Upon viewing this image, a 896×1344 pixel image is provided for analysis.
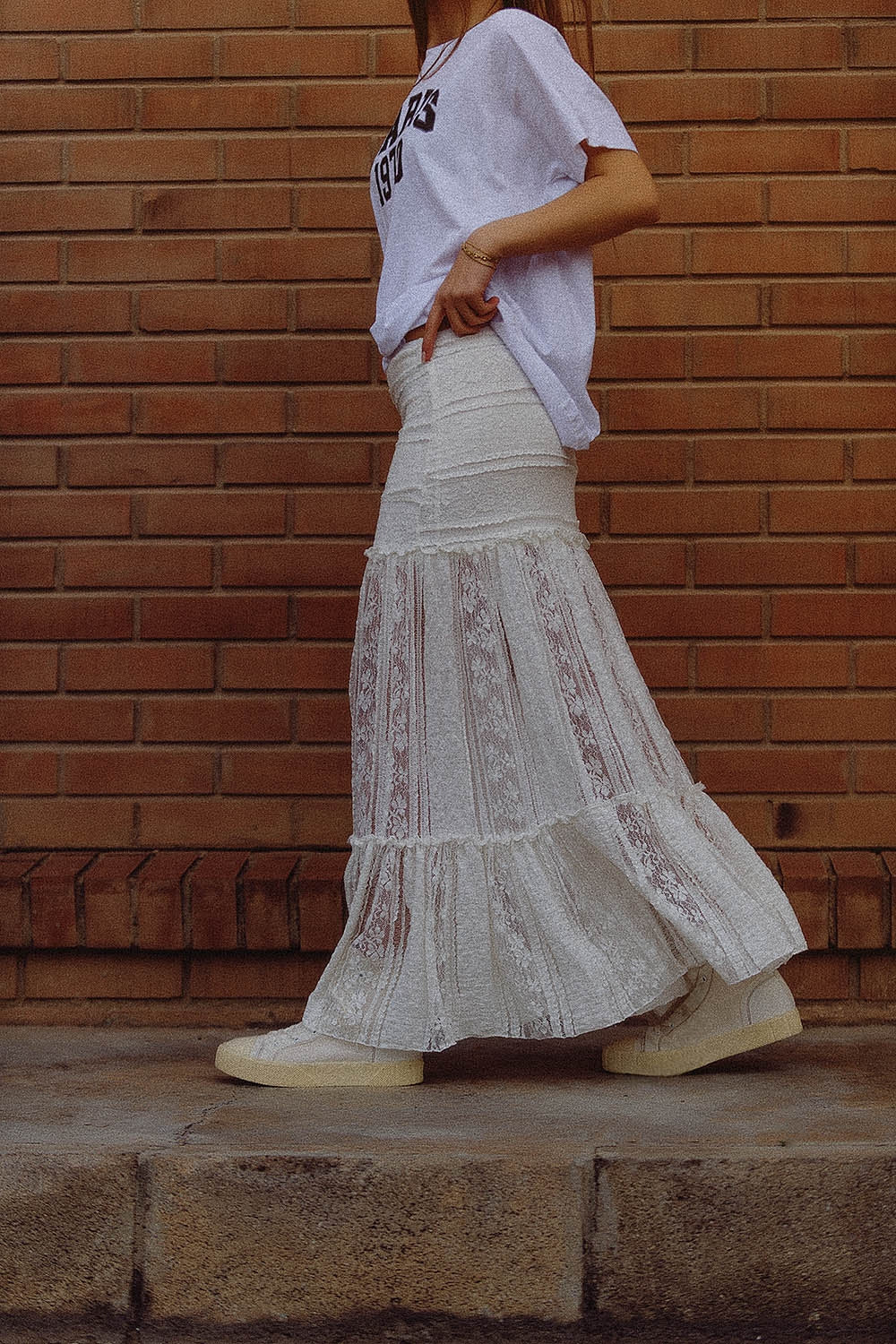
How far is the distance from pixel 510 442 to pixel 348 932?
79 centimetres

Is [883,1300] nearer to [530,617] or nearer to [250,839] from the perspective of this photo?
[530,617]

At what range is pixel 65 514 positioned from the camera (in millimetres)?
2902

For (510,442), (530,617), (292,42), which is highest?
(292,42)

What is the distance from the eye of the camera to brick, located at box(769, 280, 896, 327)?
9.27 feet

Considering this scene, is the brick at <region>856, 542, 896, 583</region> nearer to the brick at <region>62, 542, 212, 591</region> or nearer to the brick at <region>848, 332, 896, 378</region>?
the brick at <region>848, 332, 896, 378</region>

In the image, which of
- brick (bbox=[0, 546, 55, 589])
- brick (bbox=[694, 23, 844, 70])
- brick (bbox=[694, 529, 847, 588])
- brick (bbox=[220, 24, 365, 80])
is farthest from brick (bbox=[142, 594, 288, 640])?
brick (bbox=[694, 23, 844, 70])

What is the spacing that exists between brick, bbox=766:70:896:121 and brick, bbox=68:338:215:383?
125cm

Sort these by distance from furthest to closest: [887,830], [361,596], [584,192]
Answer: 1. [887,830]
2. [361,596]
3. [584,192]

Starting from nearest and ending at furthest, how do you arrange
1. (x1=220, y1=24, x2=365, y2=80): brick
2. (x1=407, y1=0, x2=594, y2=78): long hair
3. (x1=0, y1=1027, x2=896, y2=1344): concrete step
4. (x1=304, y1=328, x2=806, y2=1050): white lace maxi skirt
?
(x1=0, y1=1027, x2=896, y2=1344): concrete step < (x1=304, y1=328, x2=806, y2=1050): white lace maxi skirt < (x1=407, y1=0, x2=594, y2=78): long hair < (x1=220, y1=24, x2=365, y2=80): brick

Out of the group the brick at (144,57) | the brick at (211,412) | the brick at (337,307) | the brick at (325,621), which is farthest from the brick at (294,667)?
the brick at (144,57)

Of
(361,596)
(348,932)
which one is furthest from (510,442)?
(348,932)

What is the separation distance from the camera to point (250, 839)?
9.43 feet

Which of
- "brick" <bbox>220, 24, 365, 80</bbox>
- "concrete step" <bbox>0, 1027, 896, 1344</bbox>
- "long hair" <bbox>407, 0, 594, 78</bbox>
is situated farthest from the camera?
"brick" <bbox>220, 24, 365, 80</bbox>

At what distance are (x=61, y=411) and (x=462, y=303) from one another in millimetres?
1124
